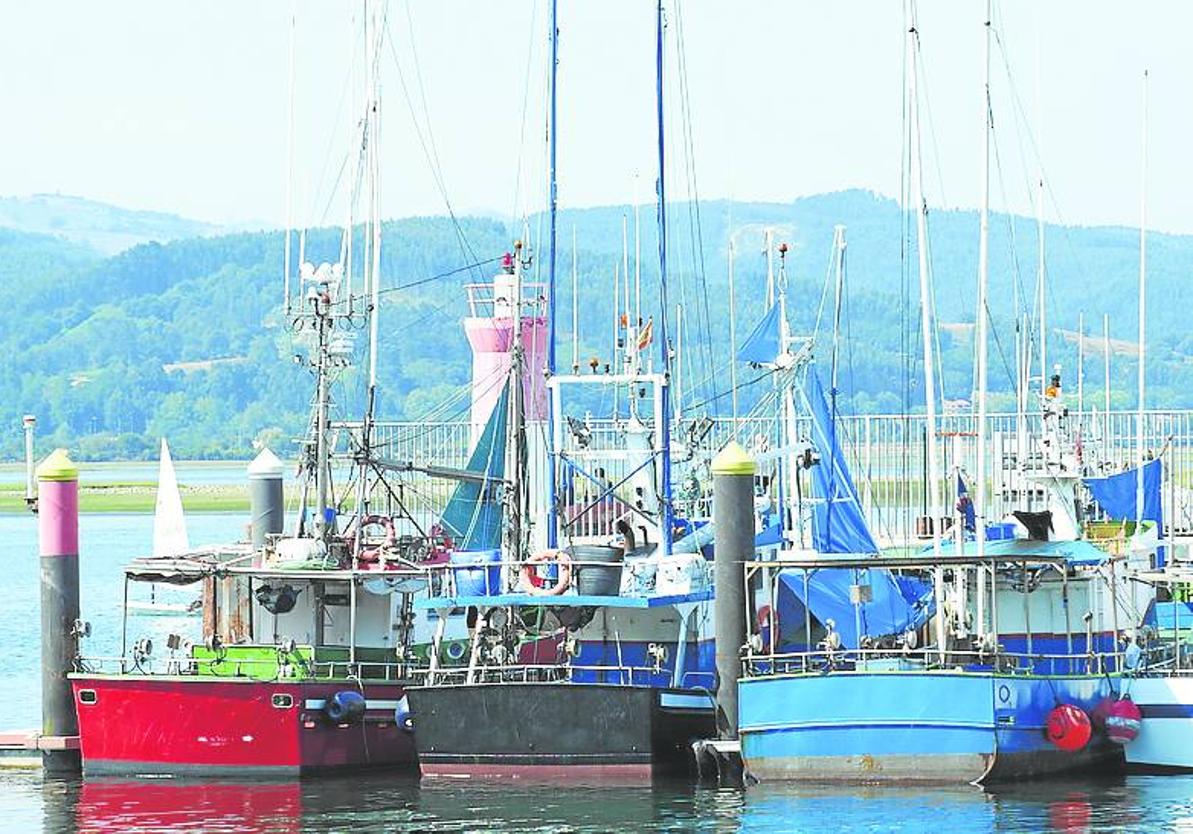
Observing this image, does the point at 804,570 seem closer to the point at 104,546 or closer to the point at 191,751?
the point at 191,751

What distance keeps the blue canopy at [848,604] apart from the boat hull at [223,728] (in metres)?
6.27

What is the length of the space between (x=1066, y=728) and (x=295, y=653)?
38.3 feet

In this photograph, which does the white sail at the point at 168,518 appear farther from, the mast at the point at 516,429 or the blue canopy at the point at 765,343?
the blue canopy at the point at 765,343

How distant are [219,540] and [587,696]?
252 ft

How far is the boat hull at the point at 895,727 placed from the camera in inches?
1369

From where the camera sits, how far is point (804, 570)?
123ft

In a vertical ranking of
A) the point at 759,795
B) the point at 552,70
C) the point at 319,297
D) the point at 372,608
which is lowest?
the point at 759,795

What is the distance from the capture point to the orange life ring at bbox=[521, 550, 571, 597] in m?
37.6

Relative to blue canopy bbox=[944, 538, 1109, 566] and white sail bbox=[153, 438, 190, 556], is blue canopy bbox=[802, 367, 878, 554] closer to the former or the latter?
blue canopy bbox=[944, 538, 1109, 566]

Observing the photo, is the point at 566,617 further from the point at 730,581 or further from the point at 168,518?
the point at 168,518

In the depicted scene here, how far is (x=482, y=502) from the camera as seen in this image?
4422 cm

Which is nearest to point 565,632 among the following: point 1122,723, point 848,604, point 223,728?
point 848,604

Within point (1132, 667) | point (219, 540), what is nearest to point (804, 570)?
point (1132, 667)

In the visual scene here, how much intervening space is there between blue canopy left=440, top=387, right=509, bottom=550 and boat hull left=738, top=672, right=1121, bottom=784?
31.5 feet
